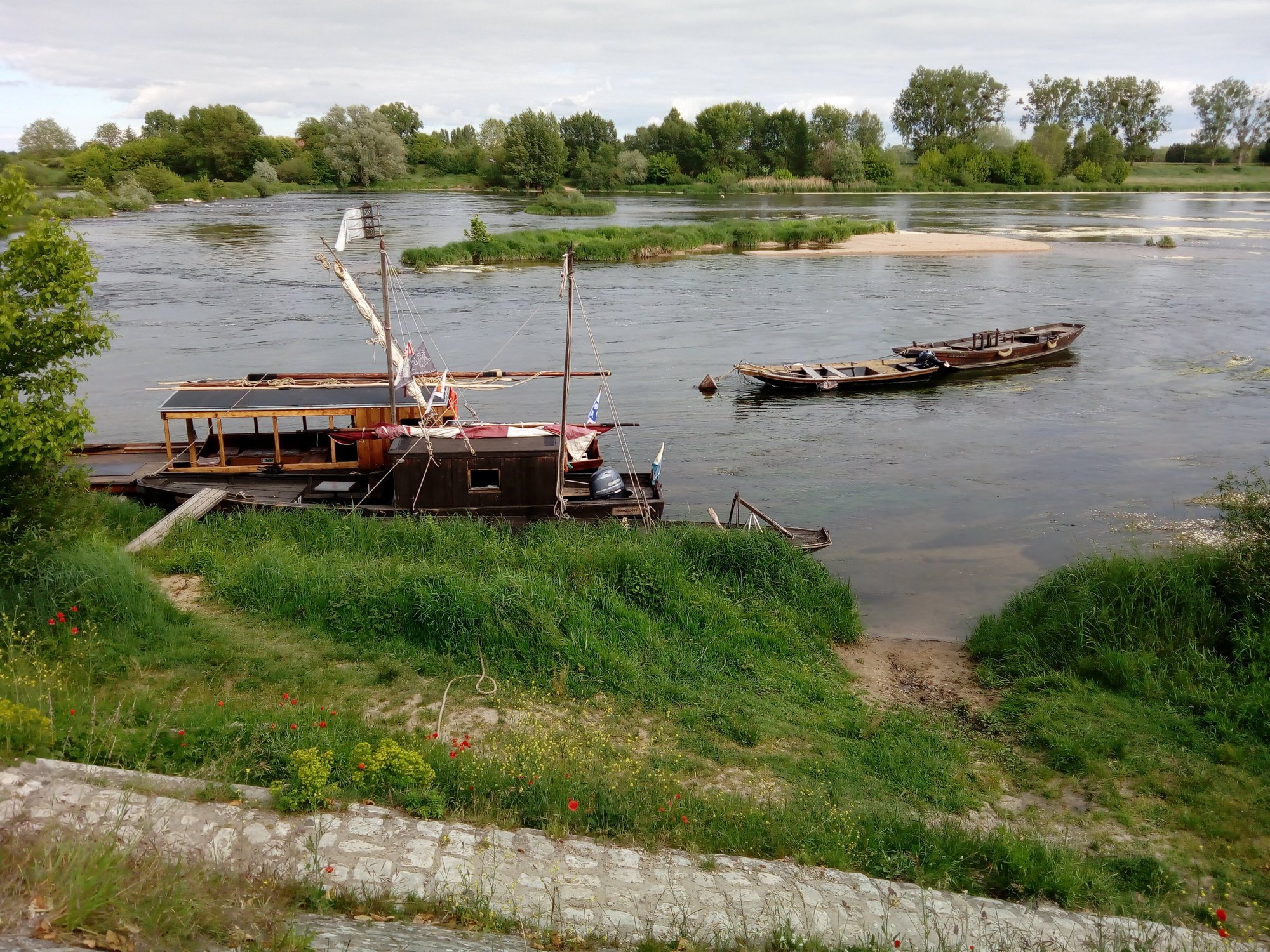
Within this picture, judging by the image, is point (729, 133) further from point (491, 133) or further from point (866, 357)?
point (866, 357)

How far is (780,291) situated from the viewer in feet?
194

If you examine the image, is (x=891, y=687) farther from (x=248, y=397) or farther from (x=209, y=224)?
(x=209, y=224)

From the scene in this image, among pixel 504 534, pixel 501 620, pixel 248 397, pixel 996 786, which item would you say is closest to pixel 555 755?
pixel 501 620

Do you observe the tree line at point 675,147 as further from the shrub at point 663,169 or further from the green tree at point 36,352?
the green tree at point 36,352

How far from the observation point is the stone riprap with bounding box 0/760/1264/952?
8.41 metres

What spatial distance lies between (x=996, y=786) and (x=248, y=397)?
56.8 ft

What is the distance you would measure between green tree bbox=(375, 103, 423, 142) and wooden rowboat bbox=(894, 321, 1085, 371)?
147607 millimetres

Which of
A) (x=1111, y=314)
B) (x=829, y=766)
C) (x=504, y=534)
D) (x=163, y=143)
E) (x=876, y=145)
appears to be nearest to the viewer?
(x=829, y=766)

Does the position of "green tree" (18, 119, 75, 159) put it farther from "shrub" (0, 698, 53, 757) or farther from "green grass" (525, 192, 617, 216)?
"shrub" (0, 698, 53, 757)

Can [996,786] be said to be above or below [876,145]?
below

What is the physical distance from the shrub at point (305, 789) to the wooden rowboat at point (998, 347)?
36.2 metres

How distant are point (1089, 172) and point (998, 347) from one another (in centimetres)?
11588

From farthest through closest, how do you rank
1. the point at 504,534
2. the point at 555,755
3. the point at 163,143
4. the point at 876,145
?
1. the point at 876,145
2. the point at 163,143
3. the point at 504,534
4. the point at 555,755

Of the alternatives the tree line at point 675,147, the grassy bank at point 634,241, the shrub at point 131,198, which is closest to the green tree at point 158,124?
the tree line at point 675,147
